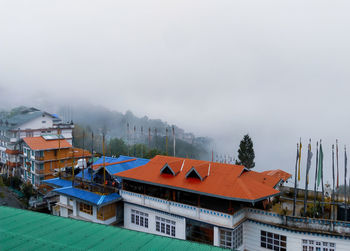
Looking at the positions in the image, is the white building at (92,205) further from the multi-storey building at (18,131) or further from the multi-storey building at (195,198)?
the multi-storey building at (18,131)

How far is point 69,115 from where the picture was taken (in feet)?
374

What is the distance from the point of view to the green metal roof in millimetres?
12203

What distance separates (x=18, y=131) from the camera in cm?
5256

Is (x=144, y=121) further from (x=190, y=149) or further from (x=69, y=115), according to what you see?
(x=69, y=115)

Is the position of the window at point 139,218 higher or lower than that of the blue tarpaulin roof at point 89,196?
lower

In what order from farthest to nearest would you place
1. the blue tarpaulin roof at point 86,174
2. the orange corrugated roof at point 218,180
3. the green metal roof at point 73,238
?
the blue tarpaulin roof at point 86,174
the orange corrugated roof at point 218,180
the green metal roof at point 73,238

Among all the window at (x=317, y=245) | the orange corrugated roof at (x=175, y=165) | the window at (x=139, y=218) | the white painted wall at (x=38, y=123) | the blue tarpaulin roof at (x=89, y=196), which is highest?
the white painted wall at (x=38, y=123)

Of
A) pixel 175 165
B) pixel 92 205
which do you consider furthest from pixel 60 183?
pixel 175 165

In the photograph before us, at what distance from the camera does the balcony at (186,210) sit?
63.6 ft

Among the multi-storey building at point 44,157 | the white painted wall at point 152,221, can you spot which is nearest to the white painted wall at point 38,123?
the multi-storey building at point 44,157

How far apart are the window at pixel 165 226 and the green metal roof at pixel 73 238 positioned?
8718 mm

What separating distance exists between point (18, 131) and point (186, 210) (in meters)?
44.4

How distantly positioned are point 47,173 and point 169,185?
31972 mm

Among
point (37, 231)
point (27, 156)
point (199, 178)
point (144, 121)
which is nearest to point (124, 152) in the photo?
point (27, 156)
